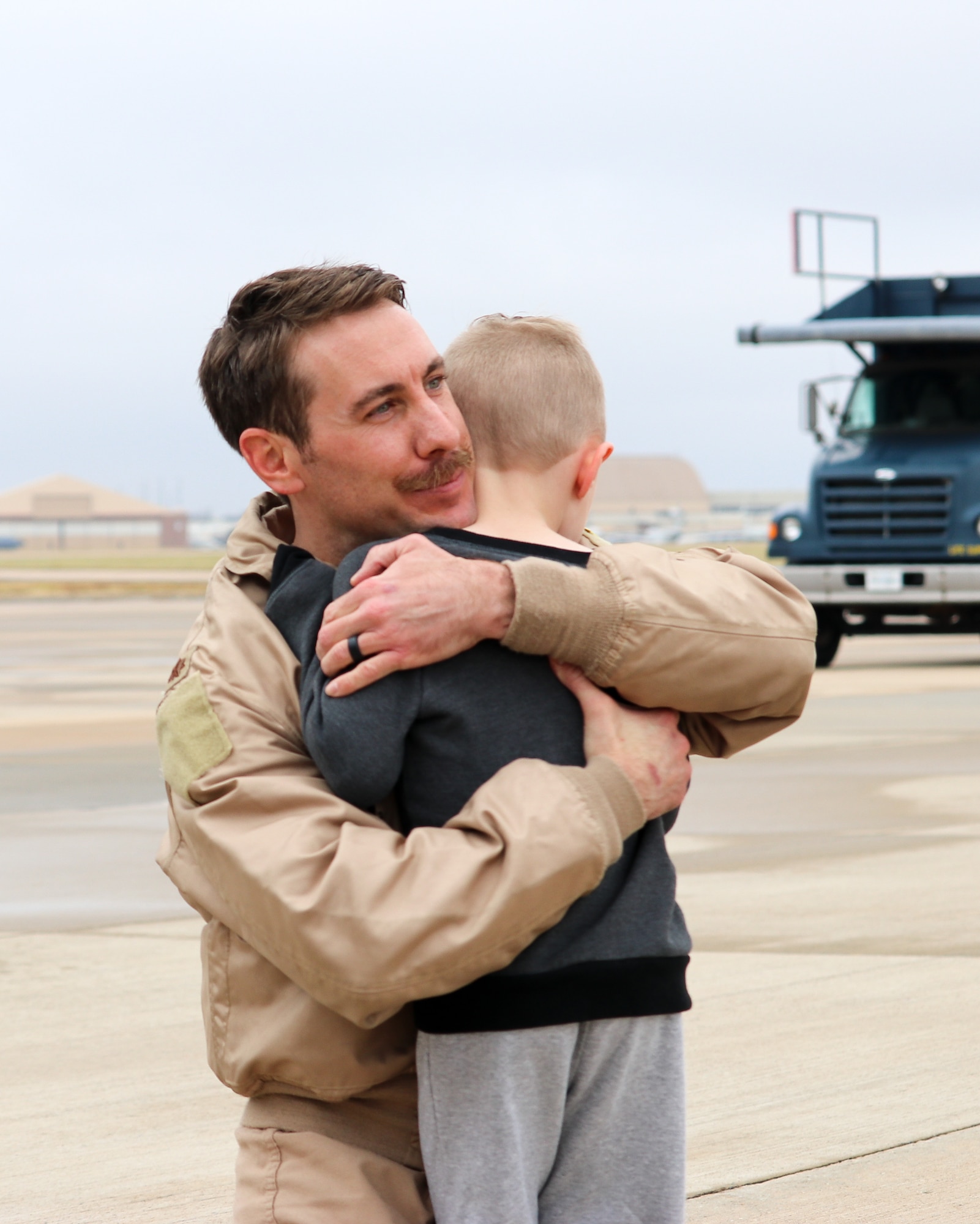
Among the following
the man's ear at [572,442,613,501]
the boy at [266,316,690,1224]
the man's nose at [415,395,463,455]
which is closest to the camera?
the boy at [266,316,690,1224]

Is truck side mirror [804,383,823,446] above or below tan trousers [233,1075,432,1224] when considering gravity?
below

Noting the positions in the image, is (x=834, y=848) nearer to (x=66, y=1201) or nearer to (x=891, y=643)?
(x=66, y=1201)

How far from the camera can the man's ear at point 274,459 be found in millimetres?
2453

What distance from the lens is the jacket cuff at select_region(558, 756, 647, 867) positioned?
2.17 meters

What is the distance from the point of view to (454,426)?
238 cm

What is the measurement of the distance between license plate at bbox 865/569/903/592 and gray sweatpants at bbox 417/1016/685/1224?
1598 cm

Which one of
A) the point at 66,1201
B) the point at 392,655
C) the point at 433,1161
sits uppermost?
the point at 392,655

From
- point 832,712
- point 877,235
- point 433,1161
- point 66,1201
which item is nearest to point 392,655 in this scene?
point 433,1161

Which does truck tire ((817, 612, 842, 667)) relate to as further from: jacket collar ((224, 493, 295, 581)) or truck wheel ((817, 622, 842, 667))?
jacket collar ((224, 493, 295, 581))

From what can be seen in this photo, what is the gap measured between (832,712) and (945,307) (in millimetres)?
5645

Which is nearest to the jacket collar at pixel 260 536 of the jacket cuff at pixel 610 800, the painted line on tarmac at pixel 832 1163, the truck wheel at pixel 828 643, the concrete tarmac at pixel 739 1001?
the jacket cuff at pixel 610 800

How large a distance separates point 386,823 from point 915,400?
17.0m

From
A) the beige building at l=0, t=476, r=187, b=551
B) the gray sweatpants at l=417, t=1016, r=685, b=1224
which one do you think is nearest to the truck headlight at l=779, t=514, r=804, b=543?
the gray sweatpants at l=417, t=1016, r=685, b=1224

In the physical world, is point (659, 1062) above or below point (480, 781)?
below
